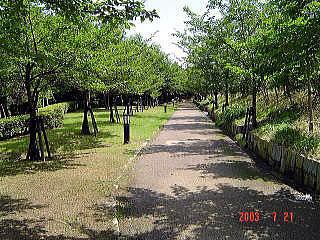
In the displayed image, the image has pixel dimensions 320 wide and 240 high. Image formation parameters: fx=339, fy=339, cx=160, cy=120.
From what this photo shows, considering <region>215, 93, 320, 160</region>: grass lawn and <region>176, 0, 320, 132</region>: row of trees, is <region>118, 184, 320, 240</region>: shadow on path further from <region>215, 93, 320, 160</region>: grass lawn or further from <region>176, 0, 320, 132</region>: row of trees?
<region>176, 0, 320, 132</region>: row of trees

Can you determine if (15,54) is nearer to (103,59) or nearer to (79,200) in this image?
(103,59)

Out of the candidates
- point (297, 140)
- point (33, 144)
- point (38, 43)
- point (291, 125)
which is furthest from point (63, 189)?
point (291, 125)

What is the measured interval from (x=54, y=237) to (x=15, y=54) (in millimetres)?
6600

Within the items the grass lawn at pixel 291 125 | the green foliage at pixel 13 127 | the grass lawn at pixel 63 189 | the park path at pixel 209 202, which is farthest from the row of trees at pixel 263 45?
the green foliage at pixel 13 127

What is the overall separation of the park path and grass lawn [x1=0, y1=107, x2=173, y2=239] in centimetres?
54

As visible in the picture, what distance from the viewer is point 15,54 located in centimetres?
995

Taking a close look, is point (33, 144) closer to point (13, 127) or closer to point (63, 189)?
point (63, 189)

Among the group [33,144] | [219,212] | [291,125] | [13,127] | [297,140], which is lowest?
[219,212]

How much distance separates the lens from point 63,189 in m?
7.86

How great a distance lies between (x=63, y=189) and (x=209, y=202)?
11.1 feet
